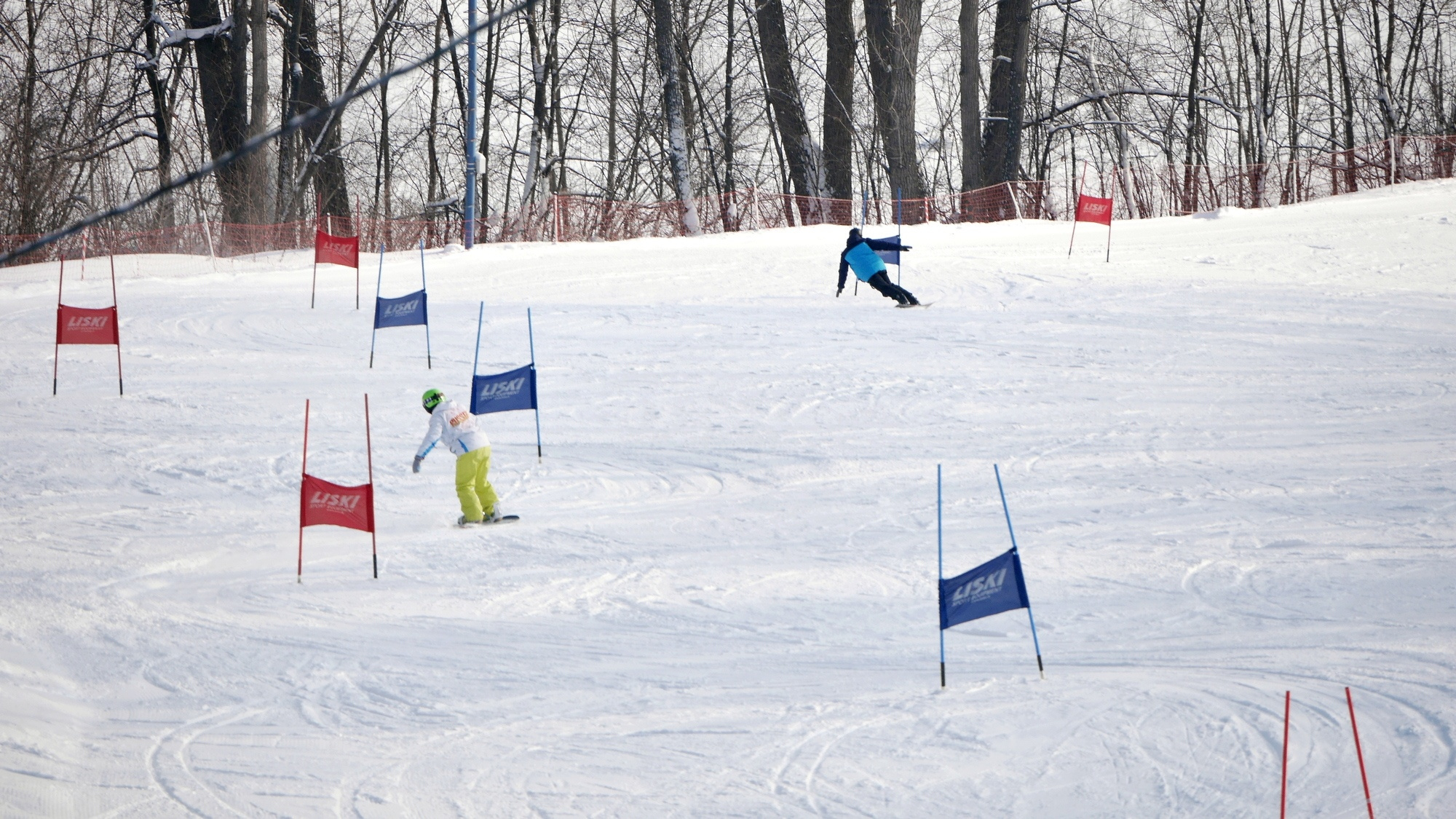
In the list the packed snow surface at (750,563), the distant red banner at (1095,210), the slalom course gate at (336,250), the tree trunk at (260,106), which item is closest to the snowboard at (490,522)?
the packed snow surface at (750,563)

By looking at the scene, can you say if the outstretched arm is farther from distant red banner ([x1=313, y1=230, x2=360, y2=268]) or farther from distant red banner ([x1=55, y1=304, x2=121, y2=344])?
distant red banner ([x1=313, y1=230, x2=360, y2=268])

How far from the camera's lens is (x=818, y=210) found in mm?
29875

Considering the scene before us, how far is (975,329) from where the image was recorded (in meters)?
16.9

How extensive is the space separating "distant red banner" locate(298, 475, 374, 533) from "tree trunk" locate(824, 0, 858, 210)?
2582 cm

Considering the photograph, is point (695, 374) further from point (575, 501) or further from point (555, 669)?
point (555, 669)

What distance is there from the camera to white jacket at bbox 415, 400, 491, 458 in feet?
32.7

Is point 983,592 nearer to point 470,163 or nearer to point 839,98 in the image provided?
point 470,163

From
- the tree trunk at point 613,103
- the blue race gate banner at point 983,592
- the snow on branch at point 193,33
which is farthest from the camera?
the tree trunk at point 613,103

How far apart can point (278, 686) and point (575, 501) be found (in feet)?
13.0

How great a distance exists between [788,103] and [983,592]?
28.9 metres

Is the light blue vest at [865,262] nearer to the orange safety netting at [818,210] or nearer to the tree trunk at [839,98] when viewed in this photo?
the orange safety netting at [818,210]

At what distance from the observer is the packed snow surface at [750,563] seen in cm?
596

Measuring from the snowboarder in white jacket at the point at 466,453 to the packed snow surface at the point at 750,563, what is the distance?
0.24m

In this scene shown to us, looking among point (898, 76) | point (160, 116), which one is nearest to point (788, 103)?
point (898, 76)
